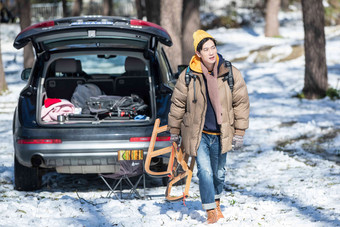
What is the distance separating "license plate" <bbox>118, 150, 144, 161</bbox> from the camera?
598 centimetres

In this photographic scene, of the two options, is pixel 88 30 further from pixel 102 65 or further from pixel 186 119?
pixel 102 65

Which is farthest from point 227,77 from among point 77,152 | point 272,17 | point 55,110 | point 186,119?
point 272,17

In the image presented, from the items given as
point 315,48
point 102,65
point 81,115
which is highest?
point 315,48

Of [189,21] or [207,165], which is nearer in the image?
[207,165]

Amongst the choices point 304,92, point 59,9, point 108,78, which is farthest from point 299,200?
point 59,9

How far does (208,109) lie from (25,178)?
2.77 m

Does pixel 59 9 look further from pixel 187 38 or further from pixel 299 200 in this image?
pixel 299 200

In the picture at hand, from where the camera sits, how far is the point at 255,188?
6707 millimetres

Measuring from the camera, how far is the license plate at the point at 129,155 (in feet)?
19.6

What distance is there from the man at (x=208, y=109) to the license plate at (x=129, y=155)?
1098mm

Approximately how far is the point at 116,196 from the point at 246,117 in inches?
83.8

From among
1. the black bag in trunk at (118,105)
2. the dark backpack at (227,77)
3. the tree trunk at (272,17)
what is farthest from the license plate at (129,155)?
the tree trunk at (272,17)

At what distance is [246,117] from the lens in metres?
4.83

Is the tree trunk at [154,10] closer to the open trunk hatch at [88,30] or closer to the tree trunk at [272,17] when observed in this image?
the tree trunk at [272,17]
